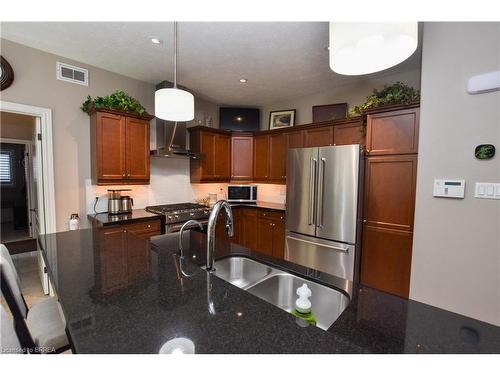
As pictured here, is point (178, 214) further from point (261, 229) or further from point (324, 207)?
point (324, 207)

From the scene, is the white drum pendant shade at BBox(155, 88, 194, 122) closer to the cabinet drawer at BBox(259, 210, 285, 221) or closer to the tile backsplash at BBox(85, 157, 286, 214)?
the tile backsplash at BBox(85, 157, 286, 214)

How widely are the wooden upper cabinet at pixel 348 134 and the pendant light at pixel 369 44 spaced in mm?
2013

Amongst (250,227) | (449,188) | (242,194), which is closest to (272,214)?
(250,227)

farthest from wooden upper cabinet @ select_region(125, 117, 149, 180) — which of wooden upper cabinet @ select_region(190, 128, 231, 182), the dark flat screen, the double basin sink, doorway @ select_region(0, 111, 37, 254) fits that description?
doorway @ select_region(0, 111, 37, 254)

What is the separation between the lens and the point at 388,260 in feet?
7.73

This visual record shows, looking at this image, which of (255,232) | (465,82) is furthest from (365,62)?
(255,232)

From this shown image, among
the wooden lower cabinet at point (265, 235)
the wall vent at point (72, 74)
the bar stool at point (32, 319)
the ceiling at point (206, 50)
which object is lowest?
the wooden lower cabinet at point (265, 235)

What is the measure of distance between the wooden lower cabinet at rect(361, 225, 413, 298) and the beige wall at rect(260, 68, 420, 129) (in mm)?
1951

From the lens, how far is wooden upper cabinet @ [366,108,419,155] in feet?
7.20

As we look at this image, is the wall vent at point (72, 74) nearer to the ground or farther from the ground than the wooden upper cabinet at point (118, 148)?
farther from the ground

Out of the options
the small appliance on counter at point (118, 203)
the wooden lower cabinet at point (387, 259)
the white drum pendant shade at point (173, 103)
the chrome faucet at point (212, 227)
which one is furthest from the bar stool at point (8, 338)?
the wooden lower cabinet at point (387, 259)

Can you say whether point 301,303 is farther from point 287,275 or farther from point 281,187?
point 281,187

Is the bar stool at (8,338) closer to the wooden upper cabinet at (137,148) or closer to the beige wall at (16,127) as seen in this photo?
the wooden upper cabinet at (137,148)

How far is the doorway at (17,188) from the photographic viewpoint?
456cm
